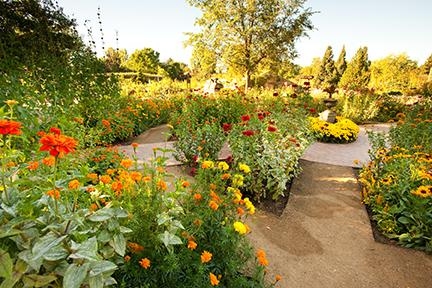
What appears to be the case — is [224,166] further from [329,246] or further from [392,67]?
[392,67]

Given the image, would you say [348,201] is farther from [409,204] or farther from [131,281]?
[131,281]

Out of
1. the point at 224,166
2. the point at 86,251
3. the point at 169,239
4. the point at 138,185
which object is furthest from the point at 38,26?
the point at 86,251

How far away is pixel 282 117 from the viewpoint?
467cm

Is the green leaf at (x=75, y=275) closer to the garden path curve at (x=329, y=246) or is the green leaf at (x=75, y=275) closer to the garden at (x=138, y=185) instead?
the garden at (x=138, y=185)

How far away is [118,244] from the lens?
131cm

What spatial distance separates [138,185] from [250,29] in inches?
512

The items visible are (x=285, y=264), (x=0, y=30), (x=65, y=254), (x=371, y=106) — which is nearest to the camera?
(x=65, y=254)

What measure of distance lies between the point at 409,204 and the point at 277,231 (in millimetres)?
1504

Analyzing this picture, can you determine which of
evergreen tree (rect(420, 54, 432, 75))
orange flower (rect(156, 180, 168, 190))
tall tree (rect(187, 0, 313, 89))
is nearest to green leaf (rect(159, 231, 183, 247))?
orange flower (rect(156, 180, 168, 190))

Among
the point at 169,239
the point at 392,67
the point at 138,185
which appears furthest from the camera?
the point at 392,67

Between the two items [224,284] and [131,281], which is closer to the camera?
[131,281]

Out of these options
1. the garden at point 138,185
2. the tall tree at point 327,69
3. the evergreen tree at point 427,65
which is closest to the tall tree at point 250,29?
the garden at point 138,185

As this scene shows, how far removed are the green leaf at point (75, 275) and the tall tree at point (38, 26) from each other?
5360mm

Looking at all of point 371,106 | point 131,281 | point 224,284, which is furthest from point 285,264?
point 371,106
